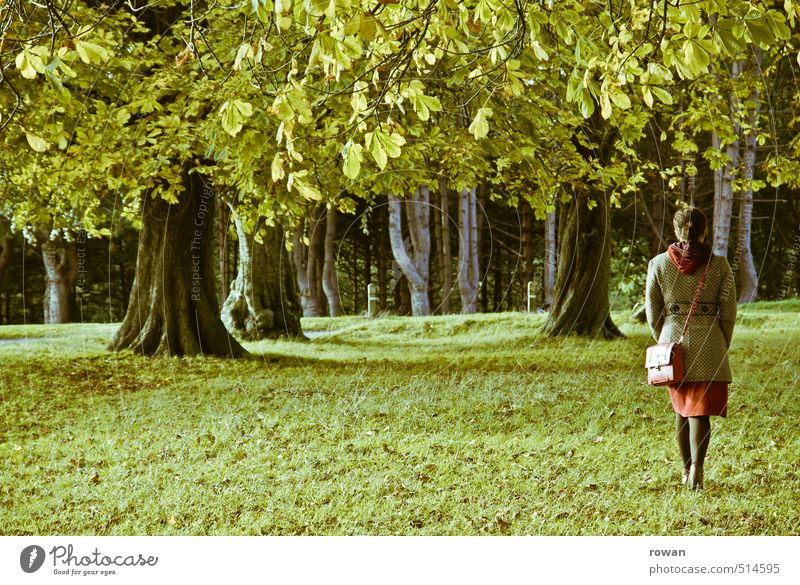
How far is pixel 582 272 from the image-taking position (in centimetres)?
923

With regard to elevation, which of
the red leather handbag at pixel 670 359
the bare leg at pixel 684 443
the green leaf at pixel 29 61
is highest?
the green leaf at pixel 29 61

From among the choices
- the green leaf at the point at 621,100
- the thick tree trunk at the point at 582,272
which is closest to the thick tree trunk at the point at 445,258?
the thick tree trunk at the point at 582,272

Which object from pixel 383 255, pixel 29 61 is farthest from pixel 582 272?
pixel 383 255

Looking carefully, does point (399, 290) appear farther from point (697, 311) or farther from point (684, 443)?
point (697, 311)

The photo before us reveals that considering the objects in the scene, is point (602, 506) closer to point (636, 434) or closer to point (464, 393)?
point (636, 434)

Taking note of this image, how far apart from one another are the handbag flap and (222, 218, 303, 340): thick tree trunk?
661 centimetres

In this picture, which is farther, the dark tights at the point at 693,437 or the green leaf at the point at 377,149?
the dark tights at the point at 693,437

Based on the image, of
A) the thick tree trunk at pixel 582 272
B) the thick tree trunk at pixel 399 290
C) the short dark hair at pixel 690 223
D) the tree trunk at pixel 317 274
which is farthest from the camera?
the thick tree trunk at pixel 399 290

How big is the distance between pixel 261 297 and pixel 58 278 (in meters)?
3.99

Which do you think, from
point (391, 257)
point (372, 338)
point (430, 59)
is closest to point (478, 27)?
point (430, 59)

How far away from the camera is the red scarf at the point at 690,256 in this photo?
3.97 m

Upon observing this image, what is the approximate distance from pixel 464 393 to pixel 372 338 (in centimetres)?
395

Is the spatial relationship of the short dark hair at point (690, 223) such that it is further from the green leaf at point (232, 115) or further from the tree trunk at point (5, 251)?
the tree trunk at point (5, 251)

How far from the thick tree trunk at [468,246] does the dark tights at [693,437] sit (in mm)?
9533
